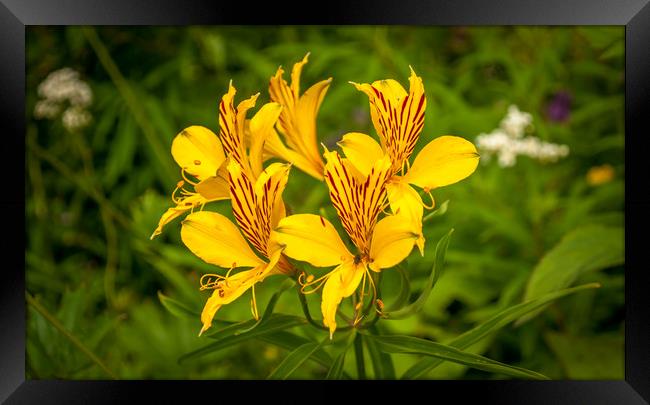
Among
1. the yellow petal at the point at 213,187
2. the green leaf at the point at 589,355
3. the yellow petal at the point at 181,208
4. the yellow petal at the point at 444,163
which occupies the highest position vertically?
the yellow petal at the point at 444,163

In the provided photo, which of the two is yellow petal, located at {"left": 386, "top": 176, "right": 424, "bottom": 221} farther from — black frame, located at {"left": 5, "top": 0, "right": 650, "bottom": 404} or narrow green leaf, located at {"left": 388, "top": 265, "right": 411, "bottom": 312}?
black frame, located at {"left": 5, "top": 0, "right": 650, "bottom": 404}

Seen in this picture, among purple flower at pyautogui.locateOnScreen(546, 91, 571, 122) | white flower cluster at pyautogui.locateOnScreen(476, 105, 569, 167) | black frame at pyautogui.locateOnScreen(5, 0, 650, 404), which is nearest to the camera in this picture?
black frame at pyautogui.locateOnScreen(5, 0, 650, 404)

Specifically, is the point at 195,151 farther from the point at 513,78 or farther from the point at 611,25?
the point at 513,78

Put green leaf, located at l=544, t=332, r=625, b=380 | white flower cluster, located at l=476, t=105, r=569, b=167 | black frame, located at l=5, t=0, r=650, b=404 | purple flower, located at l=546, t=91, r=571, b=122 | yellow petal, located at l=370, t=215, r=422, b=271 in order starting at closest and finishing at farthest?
yellow petal, located at l=370, t=215, r=422, b=271
black frame, located at l=5, t=0, r=650, b=404
green leaf, located at l=544, t=332, r=625, b=380
white flower cluster, located at l=476, t=105, r=569, b=167
purple flower, located at l=546, t=91, r=571, b=122

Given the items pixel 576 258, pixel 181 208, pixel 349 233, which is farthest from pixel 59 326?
pixel 576 258

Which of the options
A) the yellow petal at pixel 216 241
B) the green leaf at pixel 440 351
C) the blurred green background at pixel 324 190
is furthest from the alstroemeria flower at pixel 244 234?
the blurred green background at pixel 324 190

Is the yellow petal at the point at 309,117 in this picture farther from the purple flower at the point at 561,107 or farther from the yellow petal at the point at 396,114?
the purple flower at the point at 561,107

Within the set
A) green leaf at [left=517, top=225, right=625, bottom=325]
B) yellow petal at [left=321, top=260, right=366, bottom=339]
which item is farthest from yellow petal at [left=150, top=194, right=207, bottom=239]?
green leaf at [left=517, top=225, right=625, bottom=325]

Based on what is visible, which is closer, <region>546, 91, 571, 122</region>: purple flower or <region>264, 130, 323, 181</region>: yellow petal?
<region>264, 130, 323, 181</region>: yellow petal
